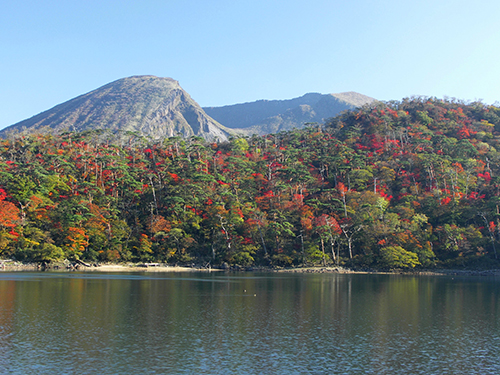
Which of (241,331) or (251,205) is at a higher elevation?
(251,205)

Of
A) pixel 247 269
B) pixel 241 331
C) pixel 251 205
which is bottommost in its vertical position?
pixel 247 269

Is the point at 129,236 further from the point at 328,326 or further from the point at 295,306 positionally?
the point at 328,326

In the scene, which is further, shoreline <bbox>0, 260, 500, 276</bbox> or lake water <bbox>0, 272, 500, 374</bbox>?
shoreline <bbox>0, 260, 500, 276</bbox>

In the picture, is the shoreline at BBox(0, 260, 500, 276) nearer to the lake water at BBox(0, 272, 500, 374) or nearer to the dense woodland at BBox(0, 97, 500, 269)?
the dense woodland at BBox(0, 97, 500, 269)

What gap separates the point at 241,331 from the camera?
24.6 metres

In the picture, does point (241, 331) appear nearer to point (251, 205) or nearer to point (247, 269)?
point (247, 269)

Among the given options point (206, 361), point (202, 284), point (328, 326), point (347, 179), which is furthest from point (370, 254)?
point (206, 361)

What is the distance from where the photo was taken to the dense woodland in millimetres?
67250

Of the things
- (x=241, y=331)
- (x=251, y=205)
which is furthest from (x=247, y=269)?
(x=241, y=331)

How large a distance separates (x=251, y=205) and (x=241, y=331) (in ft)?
182

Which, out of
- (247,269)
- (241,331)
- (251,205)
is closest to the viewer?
(241,331)

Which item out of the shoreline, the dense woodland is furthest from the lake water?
the dense woodland

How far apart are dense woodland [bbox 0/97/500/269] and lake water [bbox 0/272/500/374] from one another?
26.9 m

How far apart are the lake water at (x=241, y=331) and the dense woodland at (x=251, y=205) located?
88.1 ft
